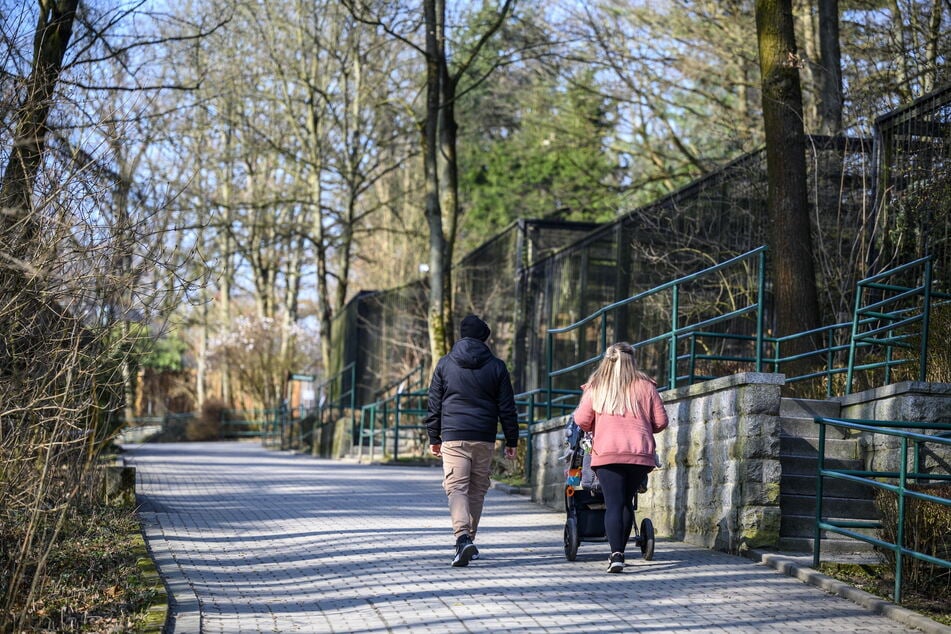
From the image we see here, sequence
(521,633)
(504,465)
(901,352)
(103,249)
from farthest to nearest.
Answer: (504,465), (901,352), (103,249), (521,633)

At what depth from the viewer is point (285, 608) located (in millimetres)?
7441

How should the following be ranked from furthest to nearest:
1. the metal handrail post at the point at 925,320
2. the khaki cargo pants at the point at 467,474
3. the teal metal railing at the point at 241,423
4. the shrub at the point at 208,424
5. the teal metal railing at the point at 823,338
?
the shrub at the point at 208,424
the teal metal railing at the point at 241,423
the teal metal railing at the point at 823,338
the metal handrail post at the point at 925,320
the khaki cargo pants at the point at 467,474

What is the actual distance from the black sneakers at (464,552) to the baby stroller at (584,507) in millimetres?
806

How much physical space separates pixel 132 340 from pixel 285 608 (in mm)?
2577

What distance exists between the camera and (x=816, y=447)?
417 inches

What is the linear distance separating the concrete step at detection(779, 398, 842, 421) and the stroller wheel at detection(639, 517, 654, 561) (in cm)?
207

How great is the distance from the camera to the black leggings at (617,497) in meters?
8.77

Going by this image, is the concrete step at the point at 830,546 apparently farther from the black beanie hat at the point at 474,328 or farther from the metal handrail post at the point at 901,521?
the black beanie hat at the point at 474,328

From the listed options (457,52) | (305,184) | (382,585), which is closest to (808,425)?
(382,585)

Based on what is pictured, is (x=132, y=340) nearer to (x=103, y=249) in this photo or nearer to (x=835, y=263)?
(x=103, y=249)

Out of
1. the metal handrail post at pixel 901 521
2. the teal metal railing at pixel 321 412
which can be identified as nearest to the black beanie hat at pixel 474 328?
the metal handrail post at pixel 901 521

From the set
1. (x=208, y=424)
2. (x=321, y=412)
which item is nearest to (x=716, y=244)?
(x=321, y=412)

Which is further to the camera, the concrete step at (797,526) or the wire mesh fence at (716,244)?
the wire mesh fence at (716,244)

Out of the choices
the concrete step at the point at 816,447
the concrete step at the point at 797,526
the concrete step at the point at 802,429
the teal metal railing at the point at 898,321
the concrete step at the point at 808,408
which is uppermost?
the teal metal railing at the point at 898,321
